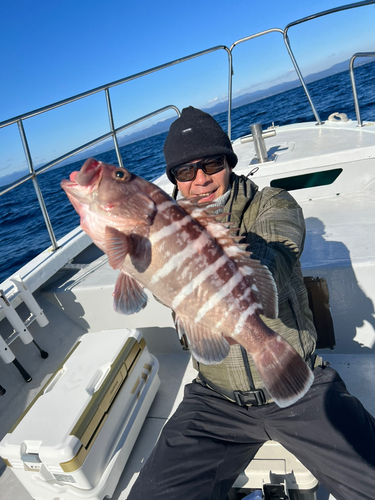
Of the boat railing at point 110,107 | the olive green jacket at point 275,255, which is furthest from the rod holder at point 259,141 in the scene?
the olive green jacket at point 275,255

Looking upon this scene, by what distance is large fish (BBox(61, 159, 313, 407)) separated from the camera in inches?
65.2

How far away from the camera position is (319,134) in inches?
257

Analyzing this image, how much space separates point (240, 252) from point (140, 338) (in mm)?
1885

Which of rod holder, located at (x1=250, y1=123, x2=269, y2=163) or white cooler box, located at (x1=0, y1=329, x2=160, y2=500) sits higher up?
rod holder, located at (x1=250, y1=123, x2=269, y2=163)

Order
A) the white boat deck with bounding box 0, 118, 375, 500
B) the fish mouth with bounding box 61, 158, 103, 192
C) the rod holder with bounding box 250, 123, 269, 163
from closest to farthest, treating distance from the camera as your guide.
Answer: the fish mouth with bounding box 61, 158, 103, 192 < the white boat deck with bounding box 0, 118, 375, 500 < the rod holder with bounding box 250, 123, 269, 163

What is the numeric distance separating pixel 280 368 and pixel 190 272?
26.6 inches

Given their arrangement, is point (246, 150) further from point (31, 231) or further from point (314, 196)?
point (31, 231)

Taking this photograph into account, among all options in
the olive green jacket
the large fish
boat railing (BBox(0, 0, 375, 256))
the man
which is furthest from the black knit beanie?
boat railing (BBox(0, 0, 375, 256))

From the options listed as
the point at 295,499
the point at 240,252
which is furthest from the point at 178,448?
the point at 240,252

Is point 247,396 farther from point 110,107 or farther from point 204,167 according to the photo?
point 110,107

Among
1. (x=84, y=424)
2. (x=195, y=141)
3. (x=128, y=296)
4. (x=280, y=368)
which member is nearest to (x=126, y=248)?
(x=128, y=296)

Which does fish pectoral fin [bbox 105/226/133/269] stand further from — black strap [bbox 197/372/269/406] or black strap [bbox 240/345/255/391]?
black strap [bbox 197/372/269/406]

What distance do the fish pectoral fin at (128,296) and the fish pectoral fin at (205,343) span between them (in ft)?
0.81

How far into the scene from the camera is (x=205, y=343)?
176cm
